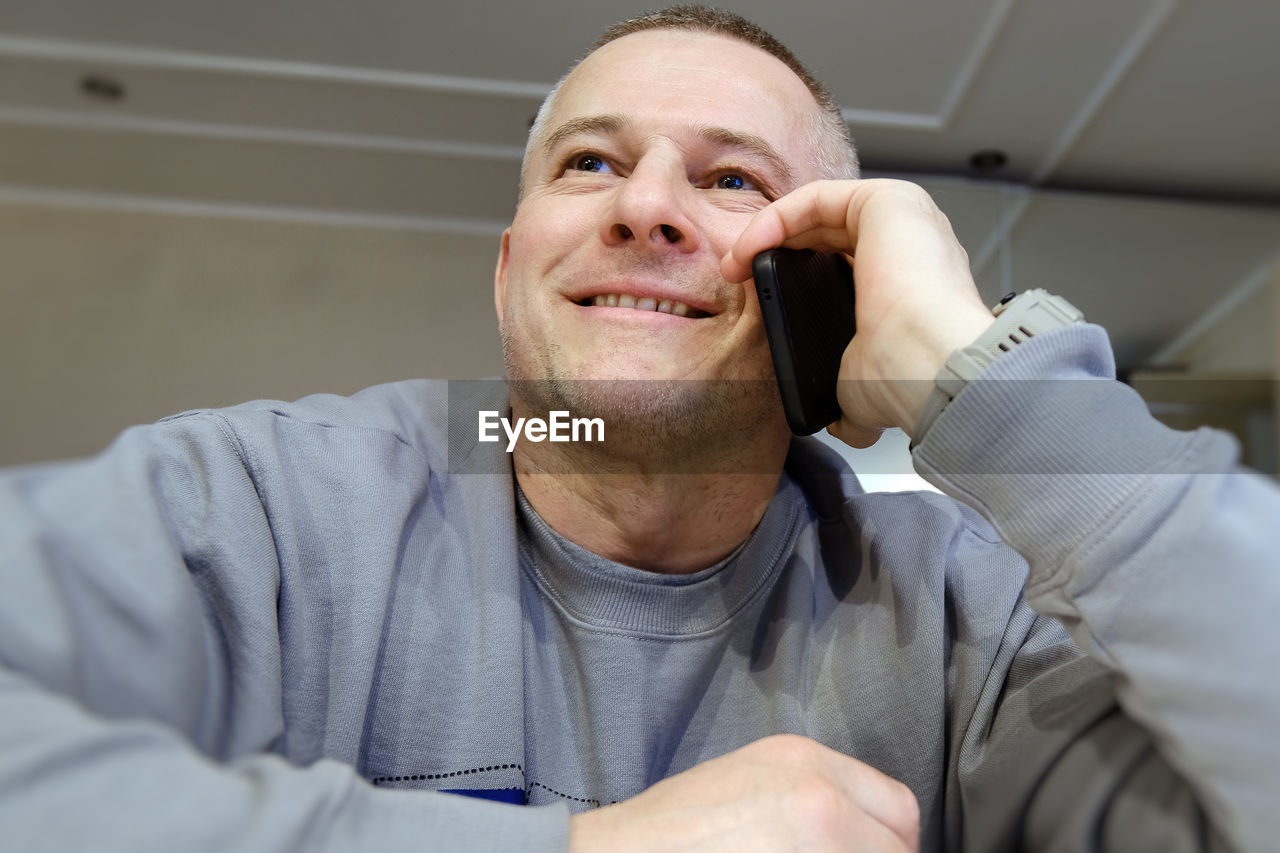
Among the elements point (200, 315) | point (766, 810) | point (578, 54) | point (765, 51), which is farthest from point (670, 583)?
point (200, 315)

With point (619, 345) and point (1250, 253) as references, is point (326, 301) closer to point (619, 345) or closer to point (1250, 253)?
point (619, 345)

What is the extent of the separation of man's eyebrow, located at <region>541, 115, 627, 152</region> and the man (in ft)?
0.05

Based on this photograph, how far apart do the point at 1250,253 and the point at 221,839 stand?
3964 mm

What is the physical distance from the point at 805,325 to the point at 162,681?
0.52 meters

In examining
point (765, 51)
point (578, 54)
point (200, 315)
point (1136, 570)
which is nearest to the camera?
point (1136, 570)

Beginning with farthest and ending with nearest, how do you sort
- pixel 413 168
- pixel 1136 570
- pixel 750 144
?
pixel 413 168
pixel 750 144
pixel 1136 570

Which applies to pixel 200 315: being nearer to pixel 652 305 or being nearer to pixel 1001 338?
Answer: pixel 652 305

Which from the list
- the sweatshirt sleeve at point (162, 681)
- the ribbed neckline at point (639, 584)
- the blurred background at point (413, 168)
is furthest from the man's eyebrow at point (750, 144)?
the blurred background at point (413, 168)

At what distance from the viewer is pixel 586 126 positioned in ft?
3.07

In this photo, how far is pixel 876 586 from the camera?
0.82 m

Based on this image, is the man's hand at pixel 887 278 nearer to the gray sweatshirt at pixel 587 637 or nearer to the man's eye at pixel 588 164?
the gray sweatshirt at pixel 587 637

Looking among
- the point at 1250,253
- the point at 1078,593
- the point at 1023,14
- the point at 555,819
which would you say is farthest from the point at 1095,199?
the point at 555,819

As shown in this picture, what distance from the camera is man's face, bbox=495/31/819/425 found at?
820 millimetres

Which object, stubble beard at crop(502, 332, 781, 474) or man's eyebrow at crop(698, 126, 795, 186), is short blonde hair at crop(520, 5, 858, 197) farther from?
stubble beard at crop(502, 332, 781, 474)
